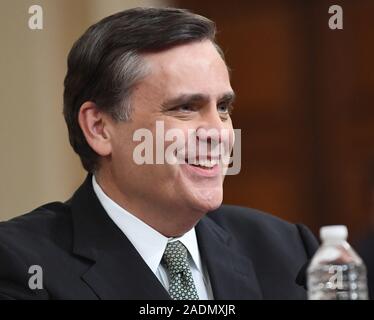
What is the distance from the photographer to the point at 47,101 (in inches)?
86.0

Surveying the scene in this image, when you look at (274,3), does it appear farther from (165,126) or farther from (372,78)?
(165,126)

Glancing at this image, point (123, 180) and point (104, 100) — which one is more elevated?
point (104, 100)

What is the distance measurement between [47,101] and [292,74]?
2.35 feet

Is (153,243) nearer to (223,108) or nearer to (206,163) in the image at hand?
(206,163)

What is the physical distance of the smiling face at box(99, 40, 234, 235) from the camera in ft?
5.77

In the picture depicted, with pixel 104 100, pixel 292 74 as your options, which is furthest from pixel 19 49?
pixel 292 74

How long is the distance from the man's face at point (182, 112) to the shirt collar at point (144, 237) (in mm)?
56

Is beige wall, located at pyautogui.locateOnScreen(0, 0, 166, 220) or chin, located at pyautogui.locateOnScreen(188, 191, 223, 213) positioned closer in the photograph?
chin, located at pyautogui.locateOnScreen(188, 191, 223, 213)

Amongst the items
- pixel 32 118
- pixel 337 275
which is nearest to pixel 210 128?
pixel 337 275

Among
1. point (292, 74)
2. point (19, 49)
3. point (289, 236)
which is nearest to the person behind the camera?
point (289, 236)

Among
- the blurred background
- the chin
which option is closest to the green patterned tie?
the chin

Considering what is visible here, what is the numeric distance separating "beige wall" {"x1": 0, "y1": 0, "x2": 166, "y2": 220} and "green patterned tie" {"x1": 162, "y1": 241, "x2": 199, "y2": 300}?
19.3 inches

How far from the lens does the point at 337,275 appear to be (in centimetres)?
158

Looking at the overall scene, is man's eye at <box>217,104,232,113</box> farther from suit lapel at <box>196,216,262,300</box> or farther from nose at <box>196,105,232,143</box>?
suit lapel at <box>196,216,262,300</box>
